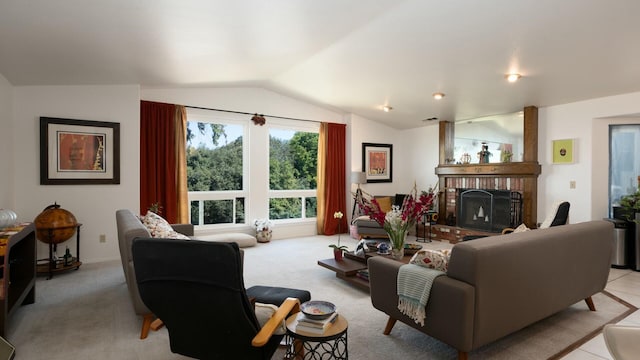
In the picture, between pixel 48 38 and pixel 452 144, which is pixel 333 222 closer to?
pixel 452 144

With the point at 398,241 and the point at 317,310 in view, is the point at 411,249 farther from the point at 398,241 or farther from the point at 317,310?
the point at 317,310

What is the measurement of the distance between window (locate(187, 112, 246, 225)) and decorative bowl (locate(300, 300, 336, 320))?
4.42 meters

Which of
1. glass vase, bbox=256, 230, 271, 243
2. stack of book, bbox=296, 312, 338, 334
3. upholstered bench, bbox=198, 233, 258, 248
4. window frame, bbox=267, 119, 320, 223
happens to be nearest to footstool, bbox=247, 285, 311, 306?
stack of book, bbox=296, 312, 338, 334

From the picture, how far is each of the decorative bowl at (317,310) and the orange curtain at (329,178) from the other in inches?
196

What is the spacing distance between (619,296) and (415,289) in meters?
2.76

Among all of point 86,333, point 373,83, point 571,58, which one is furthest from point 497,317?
point 373,83

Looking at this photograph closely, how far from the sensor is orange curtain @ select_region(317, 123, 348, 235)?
7012 mm

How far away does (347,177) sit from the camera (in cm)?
732

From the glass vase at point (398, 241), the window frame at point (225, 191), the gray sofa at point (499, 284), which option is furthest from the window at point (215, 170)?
the gray sofa at point (499, 284)

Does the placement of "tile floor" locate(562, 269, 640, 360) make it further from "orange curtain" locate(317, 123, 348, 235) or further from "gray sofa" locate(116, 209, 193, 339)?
"orange curtain" locate(317, 123, 348, 235)

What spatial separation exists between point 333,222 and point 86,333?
4905mm

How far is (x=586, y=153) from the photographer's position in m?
4.95

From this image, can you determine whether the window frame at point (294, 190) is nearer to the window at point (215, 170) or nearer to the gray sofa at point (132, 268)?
the window at point (215, 170)

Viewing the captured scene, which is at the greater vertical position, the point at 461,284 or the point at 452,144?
the point at 452,144
